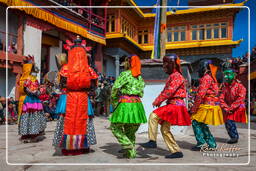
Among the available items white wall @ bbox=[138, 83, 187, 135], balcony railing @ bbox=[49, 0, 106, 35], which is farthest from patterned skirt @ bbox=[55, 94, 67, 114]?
balcony railing @ bbox=[49, 0, 106, 35]

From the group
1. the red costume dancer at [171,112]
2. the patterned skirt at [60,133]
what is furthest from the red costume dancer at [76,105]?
the red costume dancer at [171,112]

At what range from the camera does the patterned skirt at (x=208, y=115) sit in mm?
4332

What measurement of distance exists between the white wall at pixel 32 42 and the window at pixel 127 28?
924cm

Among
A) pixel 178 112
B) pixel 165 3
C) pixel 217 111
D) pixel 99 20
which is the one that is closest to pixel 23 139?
pixel 178 112

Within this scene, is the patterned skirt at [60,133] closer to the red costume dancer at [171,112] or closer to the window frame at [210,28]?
the red costume dancer at [171,112]

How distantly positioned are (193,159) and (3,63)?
9.07 metres

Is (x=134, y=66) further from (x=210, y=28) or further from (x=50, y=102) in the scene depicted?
(x=210, y=28)

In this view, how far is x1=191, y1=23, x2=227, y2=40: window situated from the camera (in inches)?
870

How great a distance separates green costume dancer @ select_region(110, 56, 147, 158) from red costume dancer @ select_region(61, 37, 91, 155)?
505 mm

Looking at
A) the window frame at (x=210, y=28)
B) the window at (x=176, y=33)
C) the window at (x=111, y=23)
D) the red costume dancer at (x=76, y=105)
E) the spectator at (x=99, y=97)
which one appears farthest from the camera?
the window at (x=176, y=33)

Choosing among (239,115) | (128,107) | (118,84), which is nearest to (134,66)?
(118,84)

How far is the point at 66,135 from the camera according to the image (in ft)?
12.5

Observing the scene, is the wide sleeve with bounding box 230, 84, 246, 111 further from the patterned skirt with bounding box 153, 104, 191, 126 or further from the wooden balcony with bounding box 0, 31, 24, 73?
the wooden balcony with bounding box 0, 31, 24, 73

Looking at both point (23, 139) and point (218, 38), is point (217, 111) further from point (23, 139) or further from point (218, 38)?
point (218, 38)
